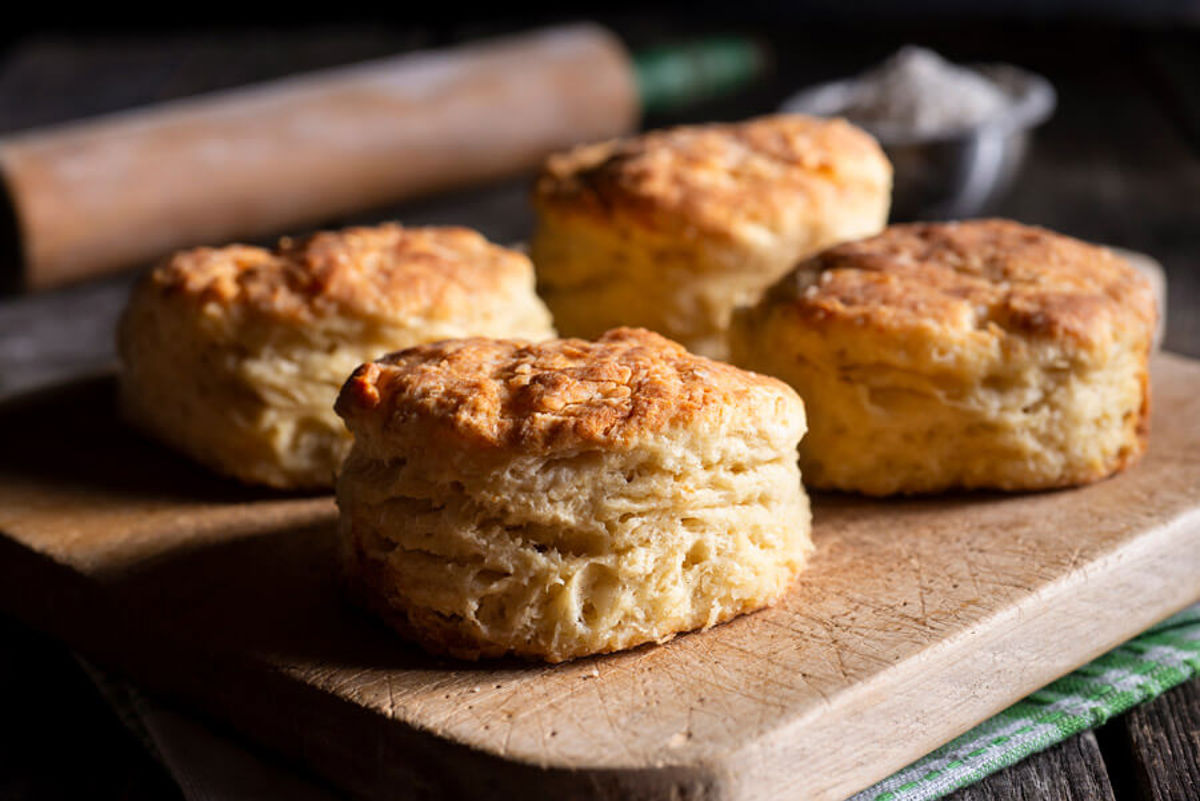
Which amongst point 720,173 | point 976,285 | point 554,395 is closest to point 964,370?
point 976,285

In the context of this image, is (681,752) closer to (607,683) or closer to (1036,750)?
(607,683)

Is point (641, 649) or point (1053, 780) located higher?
point (641, 649)

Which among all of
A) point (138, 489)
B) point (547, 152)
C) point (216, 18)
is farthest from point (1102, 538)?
point (216, 18)

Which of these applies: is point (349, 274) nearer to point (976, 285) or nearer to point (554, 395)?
point (554, 395)

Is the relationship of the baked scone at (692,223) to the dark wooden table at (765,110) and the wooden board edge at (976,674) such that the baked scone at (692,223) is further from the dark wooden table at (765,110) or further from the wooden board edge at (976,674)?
the dark wooden table at (765,110)

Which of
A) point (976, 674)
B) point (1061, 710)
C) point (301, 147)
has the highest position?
point (976, 674)
